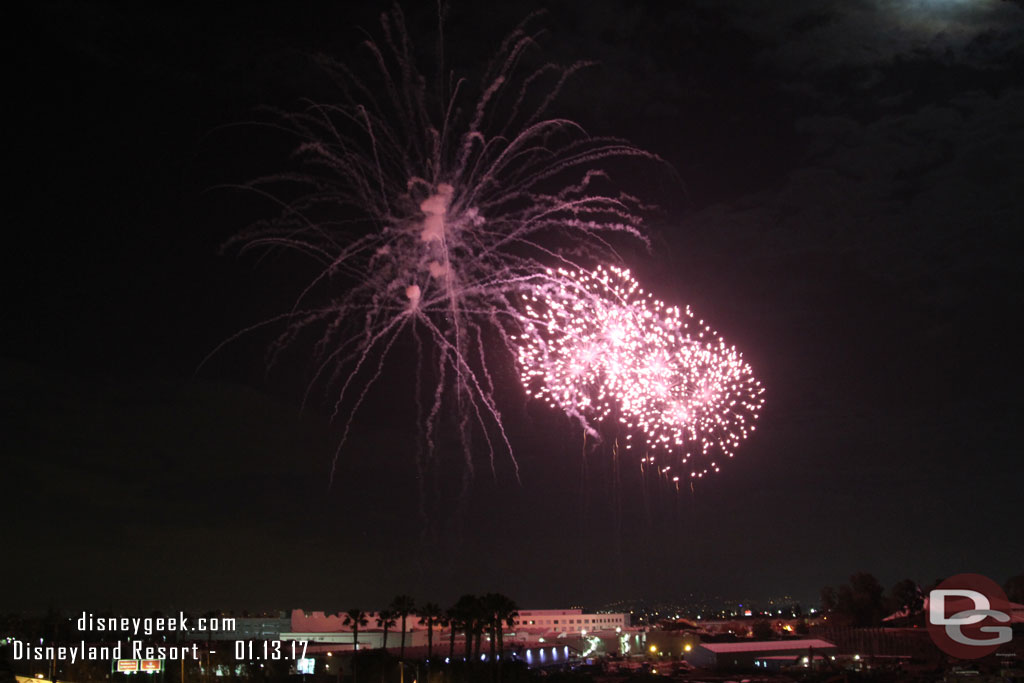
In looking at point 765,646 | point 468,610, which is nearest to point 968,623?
point 765,646

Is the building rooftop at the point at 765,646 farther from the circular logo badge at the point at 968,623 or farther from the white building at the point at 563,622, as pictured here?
the white building at the point at 563,622

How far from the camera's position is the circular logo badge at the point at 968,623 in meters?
75.4

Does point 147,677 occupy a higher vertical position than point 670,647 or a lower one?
higher

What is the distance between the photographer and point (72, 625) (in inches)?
3226

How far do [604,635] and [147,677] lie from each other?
239 ft

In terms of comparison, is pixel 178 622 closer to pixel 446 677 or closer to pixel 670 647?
pixel 446 677

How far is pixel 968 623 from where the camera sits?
266ft

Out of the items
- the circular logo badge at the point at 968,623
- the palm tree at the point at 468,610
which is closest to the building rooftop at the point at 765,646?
the circular logo badge at the point at 968,623

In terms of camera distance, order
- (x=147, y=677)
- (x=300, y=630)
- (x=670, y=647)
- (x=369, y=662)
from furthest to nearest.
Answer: (x=670, y=647), (x=300, y=630), (x=369, y=662), (x=147, y=677)

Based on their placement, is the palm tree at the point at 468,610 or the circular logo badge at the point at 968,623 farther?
the circular logo badge at the point at 968,623

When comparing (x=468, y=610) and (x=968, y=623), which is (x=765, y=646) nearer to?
(x=968, y=623)

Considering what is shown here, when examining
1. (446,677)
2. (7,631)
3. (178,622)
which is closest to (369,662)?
(446,677)

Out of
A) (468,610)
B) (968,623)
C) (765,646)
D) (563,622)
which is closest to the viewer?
(468,610)

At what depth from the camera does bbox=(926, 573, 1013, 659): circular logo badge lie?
75.4 meters
